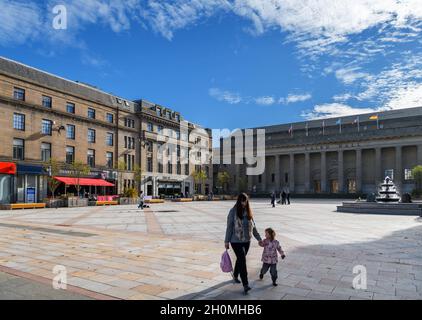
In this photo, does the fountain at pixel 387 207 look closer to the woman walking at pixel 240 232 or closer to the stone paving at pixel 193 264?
the stone paving at pixel 193 264

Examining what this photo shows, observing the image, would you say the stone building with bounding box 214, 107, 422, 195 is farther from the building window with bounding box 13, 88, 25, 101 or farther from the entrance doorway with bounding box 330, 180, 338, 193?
the building window with bounding box 13, 88, 25, 101

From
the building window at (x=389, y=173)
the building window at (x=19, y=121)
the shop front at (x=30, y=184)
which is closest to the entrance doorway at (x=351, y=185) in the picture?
the building window at (x=389, y=173)

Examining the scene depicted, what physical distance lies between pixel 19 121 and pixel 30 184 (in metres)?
7.54

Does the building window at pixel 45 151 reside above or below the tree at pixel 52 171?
above

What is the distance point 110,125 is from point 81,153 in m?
7.38

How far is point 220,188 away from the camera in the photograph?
292 ft

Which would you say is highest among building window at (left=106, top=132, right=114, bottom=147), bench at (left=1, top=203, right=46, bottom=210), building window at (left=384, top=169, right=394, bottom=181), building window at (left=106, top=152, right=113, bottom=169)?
building window at (left=106, top=132, right=114, bottom=147)

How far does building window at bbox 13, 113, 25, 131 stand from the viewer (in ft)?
127

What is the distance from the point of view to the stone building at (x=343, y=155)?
220 feet

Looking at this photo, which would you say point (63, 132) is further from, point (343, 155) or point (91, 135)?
point (343, 155)

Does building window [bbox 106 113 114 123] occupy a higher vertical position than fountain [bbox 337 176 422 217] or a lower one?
higher

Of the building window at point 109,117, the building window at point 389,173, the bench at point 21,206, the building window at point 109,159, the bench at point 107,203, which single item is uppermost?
the building window at point 109,117


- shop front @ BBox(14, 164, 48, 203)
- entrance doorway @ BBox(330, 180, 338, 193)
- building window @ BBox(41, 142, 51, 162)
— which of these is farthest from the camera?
entrance doorway @ BBox(330, 180, 338, 193)

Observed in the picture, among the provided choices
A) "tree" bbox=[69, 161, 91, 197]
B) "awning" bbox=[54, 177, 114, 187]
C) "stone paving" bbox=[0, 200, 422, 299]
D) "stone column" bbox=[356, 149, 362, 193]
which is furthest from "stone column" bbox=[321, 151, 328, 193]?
"stone paving" bbox=[0, 200, 422, 299]
